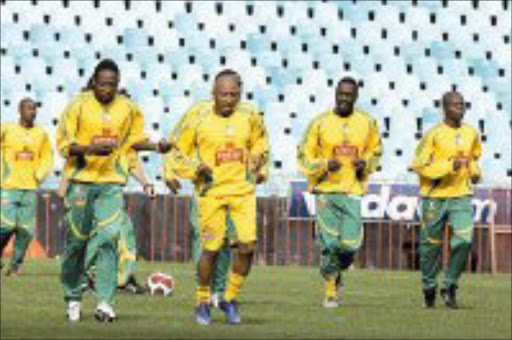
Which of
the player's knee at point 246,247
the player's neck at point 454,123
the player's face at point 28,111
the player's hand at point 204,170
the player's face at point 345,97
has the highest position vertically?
the player's face at point 28,111

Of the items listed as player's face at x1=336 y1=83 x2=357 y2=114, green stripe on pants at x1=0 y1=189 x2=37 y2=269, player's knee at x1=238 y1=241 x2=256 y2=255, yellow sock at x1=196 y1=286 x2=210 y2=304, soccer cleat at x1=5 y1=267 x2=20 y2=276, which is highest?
player's face at x1=336 y1=83 x2=357 y2=114

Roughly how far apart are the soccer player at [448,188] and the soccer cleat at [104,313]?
5065 millimetres

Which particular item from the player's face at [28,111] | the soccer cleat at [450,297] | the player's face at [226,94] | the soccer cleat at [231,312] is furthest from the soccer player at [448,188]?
the player's face at [28,111]

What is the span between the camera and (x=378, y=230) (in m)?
35.5

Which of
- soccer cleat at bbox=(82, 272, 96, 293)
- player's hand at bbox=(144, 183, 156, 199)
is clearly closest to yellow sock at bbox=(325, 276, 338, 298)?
soccer cleat at bbox=(82, 272, 96, 293)

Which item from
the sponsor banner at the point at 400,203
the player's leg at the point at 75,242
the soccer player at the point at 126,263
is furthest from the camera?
the sponsor banner at the point at 400,203

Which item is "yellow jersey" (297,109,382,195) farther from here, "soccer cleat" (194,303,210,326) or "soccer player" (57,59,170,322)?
"soccer cleat" (194,303,210,326)

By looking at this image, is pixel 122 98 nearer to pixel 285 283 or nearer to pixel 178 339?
pixel 178 339

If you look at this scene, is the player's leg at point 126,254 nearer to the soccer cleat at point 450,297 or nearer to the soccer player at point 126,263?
the soccer player at point 126,263

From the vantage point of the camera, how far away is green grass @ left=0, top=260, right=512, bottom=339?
14703mm

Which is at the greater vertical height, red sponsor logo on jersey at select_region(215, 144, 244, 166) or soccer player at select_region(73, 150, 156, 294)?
red sponsor logo on jersey at select_region(215, 144, 244, 166)

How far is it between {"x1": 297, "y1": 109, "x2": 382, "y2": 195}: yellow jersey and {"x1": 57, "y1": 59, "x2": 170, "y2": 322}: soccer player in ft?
12.7

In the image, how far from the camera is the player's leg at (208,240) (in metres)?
15.9

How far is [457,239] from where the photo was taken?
20.1m
